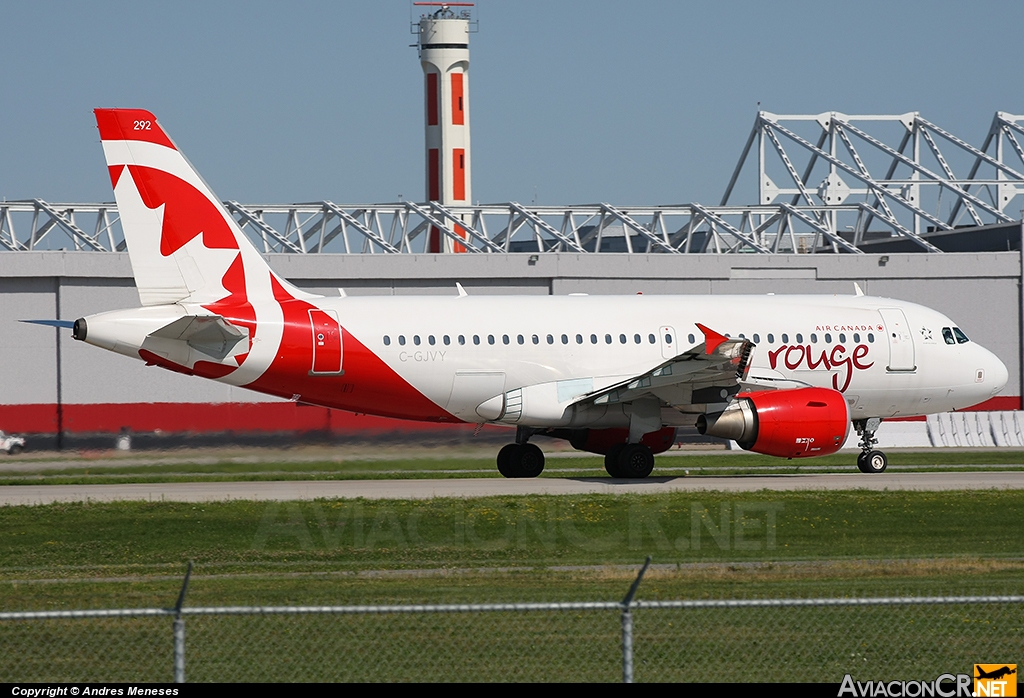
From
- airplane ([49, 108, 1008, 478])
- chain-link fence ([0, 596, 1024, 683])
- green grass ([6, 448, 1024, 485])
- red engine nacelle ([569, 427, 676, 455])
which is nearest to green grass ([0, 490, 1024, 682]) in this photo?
chain-link fence ([0, 596, 1024, 683])

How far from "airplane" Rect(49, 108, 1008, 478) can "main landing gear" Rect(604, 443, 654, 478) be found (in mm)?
48

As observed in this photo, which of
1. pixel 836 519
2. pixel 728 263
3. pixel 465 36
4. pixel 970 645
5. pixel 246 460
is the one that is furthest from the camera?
pixel 465 36

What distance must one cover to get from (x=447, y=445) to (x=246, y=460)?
15.7 ft

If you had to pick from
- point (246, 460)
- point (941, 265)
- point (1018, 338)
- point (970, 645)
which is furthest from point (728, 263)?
point (970, 645)

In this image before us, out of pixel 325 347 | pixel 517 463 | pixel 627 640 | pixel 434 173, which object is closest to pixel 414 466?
pixel 325 347

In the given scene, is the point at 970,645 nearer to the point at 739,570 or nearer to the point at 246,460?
the point at 739,570

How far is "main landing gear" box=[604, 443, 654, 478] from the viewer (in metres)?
30.9

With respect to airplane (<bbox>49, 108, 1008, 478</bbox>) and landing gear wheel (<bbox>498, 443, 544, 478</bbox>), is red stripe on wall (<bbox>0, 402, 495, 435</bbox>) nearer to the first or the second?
landing gear wheel (<bbox>498, 443, 544, 478</bbox>)

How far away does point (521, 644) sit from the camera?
498 inches

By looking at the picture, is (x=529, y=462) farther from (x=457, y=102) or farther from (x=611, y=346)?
(x=457, y=102)

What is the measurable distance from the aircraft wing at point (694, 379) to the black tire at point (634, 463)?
1.24 m

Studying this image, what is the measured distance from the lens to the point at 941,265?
57.0 metres

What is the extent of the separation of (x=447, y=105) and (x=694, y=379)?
6511 cm

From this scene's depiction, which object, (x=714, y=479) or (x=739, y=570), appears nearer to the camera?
(x=739, y=570)
